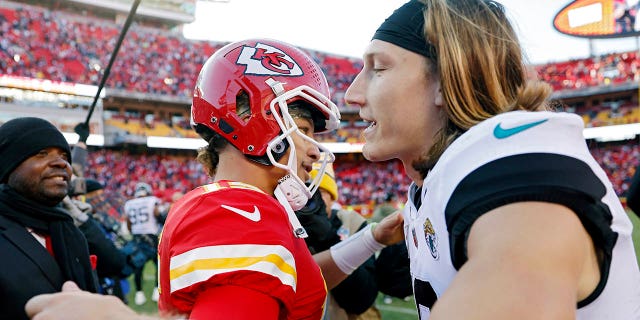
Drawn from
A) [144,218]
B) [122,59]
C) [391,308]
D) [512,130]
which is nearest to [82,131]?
[144,218]

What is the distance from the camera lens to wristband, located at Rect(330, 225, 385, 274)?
2340 mm

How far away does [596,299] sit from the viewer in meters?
0.84

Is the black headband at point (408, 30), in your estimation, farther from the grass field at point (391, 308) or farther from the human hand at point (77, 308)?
the grass field at point (391, 308)

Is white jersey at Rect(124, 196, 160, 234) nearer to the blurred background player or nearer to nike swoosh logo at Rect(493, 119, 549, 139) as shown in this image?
the blurred background player

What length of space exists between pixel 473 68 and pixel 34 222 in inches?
93.0

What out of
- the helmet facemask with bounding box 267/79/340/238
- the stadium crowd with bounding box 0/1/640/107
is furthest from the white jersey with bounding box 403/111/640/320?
the stadium crowd with bounding box 0/1/640/107

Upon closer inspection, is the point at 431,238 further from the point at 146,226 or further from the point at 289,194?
the point at 146,226

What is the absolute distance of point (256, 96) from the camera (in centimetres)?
179

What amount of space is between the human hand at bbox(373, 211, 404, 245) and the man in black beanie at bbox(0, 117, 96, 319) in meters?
1.54

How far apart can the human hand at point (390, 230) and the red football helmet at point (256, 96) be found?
0.56 meters

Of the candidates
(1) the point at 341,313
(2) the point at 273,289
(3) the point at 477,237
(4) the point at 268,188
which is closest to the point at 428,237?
(3) the point at 477,237

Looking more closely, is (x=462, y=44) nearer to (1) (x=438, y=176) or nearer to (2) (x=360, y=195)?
(1) (x=438, y=176)

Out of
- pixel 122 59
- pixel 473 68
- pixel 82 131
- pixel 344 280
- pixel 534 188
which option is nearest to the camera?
pixel 534 188

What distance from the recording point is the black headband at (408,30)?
1.23 meters
